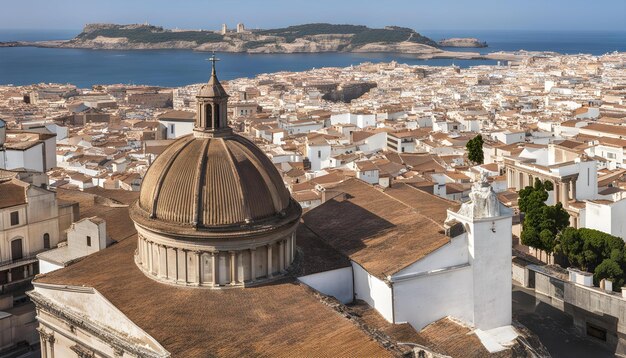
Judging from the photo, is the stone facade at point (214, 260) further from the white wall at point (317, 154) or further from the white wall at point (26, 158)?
the white wall at point (317, 154)

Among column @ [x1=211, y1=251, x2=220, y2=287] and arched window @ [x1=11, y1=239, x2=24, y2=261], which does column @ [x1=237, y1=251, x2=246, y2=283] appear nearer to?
column @ [x1=211, y1=251, x2=220, y2=287]

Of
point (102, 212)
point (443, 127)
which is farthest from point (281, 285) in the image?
point (443, 127)

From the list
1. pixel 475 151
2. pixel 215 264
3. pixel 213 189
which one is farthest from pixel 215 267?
pixel 475 151

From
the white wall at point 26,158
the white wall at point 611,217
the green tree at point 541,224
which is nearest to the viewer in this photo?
the green tree at point 541,224

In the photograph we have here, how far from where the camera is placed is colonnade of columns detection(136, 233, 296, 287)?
2042cm

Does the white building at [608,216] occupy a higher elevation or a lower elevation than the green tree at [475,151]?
lower

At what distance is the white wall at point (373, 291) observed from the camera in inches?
796

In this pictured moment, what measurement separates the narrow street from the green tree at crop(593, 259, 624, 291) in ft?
8.90

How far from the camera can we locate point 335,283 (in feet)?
70.9

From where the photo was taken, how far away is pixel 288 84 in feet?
495

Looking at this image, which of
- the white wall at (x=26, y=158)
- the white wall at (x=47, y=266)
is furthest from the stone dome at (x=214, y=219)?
the white wall at (x=26, y=158)

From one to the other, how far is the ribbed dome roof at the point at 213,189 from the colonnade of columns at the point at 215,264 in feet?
2.47

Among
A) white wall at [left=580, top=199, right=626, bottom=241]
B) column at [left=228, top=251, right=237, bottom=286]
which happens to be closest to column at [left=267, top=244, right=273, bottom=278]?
column at [left=228, top=251, right=237, bottom=286]

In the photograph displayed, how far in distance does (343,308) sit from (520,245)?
59.9ft
